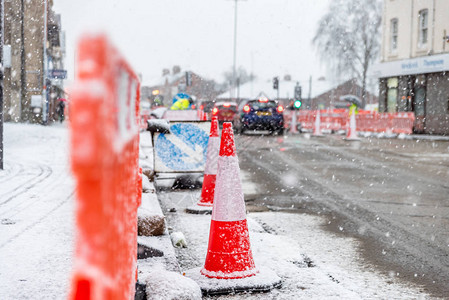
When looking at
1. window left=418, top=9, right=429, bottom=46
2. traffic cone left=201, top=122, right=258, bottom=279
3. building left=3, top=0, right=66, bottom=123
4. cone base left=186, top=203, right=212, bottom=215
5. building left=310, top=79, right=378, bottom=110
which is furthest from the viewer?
building left=310, top=79, right=378, bottom=110

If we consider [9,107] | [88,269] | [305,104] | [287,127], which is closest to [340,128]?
[287,127]

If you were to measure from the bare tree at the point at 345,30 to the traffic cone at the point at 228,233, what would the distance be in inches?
1979

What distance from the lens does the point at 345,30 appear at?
178 feet

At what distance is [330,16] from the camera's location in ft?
176

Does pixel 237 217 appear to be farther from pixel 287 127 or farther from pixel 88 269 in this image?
pixel 287 127

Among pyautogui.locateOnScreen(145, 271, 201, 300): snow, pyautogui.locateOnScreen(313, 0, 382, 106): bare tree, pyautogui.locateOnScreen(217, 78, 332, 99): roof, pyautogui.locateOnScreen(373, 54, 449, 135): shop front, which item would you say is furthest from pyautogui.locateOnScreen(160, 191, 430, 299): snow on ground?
pyautogui.locateOnScreen(217, 78, 332, 99): roof

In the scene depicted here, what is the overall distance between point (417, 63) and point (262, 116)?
33.7 feet

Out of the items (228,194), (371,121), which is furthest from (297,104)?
(228,194)

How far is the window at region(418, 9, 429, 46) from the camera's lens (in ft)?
99.9

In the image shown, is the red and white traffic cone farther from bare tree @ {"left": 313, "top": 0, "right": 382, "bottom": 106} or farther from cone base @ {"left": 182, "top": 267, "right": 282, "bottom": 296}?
bare tree @ {"left": 313, "top": 0, "right": 382, "bottom": 106}

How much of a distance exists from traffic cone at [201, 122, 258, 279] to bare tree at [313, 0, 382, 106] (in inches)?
1979

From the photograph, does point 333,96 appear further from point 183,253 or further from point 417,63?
point 183,253

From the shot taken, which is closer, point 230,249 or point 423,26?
point 230,249

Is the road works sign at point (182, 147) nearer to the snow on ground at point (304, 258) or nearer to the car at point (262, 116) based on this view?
Result: the snow on ground at point (304, 258)
